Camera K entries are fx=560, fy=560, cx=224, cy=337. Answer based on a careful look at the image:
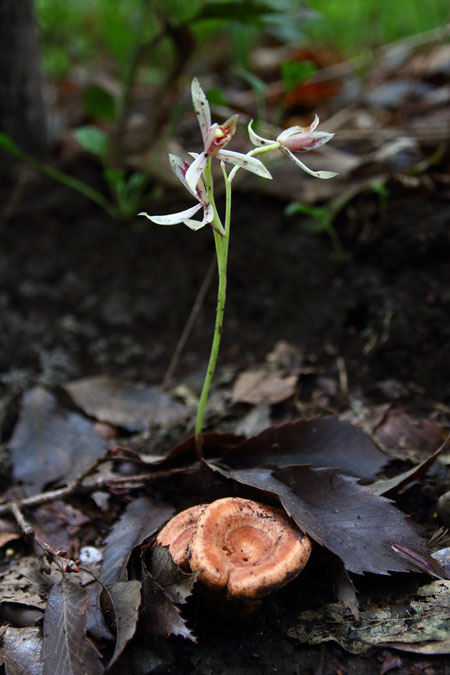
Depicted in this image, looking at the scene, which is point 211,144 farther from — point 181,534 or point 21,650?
point 21,650

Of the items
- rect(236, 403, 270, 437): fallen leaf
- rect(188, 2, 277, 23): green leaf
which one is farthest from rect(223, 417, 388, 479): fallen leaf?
rect(188, 2, 277, 23): green leaf

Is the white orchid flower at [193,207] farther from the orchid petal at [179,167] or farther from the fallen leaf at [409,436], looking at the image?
the fallen leaf at [409,436]

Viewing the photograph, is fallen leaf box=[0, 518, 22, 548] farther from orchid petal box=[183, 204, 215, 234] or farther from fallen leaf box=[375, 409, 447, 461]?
fallen leaf box=[375, 409, 447, 461]

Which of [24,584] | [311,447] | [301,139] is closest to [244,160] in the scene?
[301,139]

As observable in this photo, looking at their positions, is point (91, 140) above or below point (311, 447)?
above

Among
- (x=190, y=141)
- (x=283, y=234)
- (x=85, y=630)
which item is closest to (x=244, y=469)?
(x=85, y=630)

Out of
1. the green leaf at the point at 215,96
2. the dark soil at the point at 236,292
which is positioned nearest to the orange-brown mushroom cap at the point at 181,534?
the dark soil at the point at 236,292

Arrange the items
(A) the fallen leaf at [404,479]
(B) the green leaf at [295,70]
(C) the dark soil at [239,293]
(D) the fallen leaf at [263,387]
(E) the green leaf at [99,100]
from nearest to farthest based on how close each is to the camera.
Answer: (A) the fallen leaf at [404,479] → (D) the fallen leaf at [263,387] → (C) the dark soil at [239,293] → (B) the green leaf at [295,70] → (E) the green leaf at [99,100]
